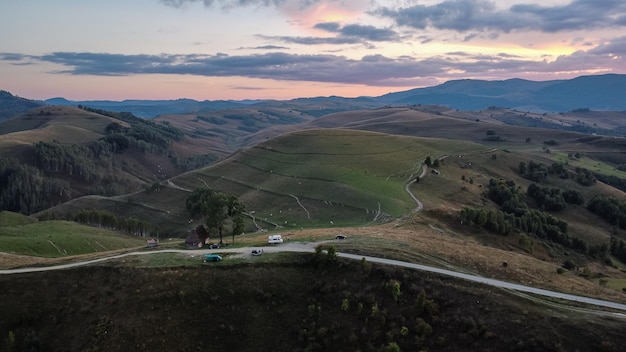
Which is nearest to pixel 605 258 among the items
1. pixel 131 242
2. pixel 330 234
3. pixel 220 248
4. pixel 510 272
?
pixel 510 272

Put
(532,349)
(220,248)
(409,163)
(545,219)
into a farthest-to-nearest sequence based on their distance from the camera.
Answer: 1. (409,163)
2. (545,219)
3. (220,248)
4. (532,349)

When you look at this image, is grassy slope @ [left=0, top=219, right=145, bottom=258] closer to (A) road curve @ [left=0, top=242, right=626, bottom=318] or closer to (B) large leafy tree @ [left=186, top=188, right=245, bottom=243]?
(A) road curve @ [left=0, top=242, right=626, bottom=318]

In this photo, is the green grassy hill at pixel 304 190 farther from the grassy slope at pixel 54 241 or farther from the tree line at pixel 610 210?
the tree line at pixel 610 210

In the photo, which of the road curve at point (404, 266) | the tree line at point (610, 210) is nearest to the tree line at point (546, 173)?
the tree line at point (610, 210)

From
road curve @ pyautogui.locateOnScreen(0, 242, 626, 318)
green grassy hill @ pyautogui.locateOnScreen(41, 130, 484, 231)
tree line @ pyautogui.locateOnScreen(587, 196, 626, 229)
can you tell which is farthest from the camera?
tree line @ pyautogui.locateOnScreen(587, 196, 626, 229)

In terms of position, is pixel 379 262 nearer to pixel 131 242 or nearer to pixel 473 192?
pixel 131 242

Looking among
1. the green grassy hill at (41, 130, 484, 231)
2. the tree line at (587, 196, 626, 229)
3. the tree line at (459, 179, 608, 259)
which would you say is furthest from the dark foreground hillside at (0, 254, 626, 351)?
the tree line at (587, 196, 626, 229)

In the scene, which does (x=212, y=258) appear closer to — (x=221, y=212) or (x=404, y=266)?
(x=221, y=212)

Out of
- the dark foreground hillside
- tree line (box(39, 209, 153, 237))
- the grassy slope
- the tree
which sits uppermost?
the tree
